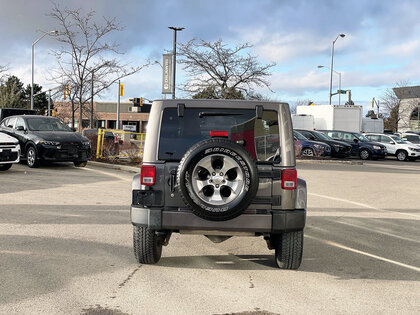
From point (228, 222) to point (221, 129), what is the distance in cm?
94

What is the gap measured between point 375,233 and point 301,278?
3004mm

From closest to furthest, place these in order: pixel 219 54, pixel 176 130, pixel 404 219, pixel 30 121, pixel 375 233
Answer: pixel 176 130 < pixel 375 233 < pixel 404 219 < pixel 30 121 < pixel 219 54

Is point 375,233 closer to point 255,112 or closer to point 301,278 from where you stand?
point 301,278

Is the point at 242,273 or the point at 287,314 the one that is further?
the point at 242,273

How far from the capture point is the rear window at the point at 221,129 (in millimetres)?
4680

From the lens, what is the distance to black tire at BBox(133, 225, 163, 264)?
498 centimetres

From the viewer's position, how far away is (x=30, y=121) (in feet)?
51.8

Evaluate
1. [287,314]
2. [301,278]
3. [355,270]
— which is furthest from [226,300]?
[355,270]

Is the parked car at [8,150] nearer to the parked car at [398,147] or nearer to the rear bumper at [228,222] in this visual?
the rear bumper at [228,222]

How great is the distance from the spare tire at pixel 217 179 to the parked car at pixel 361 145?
24.7 meters

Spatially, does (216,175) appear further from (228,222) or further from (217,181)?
(228,222)

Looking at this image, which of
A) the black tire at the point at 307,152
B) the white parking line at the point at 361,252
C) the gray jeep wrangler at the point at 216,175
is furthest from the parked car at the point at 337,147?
the gray jeep wrangler at the point at 216,175

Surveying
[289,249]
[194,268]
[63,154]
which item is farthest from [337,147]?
[194,268]

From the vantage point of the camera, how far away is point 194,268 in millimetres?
5160
